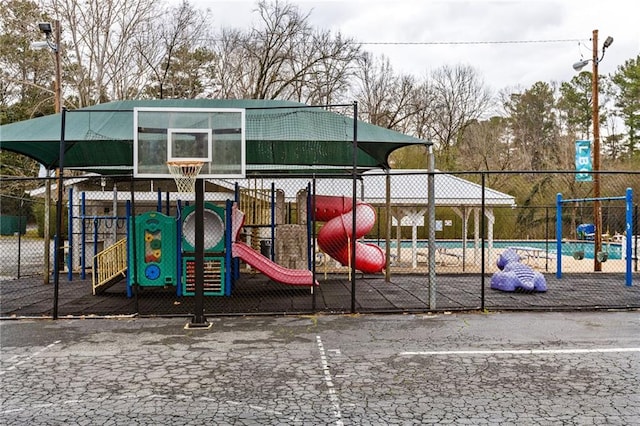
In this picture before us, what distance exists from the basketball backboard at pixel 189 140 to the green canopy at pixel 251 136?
1.61m

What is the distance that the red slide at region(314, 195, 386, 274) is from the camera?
43.9 feet

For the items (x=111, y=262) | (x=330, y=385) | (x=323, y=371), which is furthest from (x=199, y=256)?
(x=111, y=262)

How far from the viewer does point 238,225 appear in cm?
1136

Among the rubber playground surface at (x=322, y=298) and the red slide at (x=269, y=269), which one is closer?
the rubber playground surface at (x=322, y=298)

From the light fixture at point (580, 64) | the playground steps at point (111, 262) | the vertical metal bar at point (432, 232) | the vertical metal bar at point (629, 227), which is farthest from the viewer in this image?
the light fixture at point (580, 64)

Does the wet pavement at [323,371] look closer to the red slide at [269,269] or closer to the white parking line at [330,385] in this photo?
the white parking line at [330,385]

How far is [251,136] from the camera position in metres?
11.3

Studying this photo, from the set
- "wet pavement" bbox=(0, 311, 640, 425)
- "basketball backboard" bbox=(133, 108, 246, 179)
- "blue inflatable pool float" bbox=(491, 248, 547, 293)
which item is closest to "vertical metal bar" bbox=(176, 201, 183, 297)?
"wet pavement" bbox=(0, 311, 640, 425)

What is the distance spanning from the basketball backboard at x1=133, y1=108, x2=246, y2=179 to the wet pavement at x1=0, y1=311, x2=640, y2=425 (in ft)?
7.40

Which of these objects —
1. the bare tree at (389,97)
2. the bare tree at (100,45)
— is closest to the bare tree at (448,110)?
the bare tree at (389,97)

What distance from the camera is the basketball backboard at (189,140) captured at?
26.2 feet

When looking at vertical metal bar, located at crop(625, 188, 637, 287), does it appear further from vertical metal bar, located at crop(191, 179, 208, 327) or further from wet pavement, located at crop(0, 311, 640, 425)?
vertical metal bar, located at crop(191, 179, 208, 327)

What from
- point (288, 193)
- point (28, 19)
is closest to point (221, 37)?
point (28, 19)

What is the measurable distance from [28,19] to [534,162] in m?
31.8
